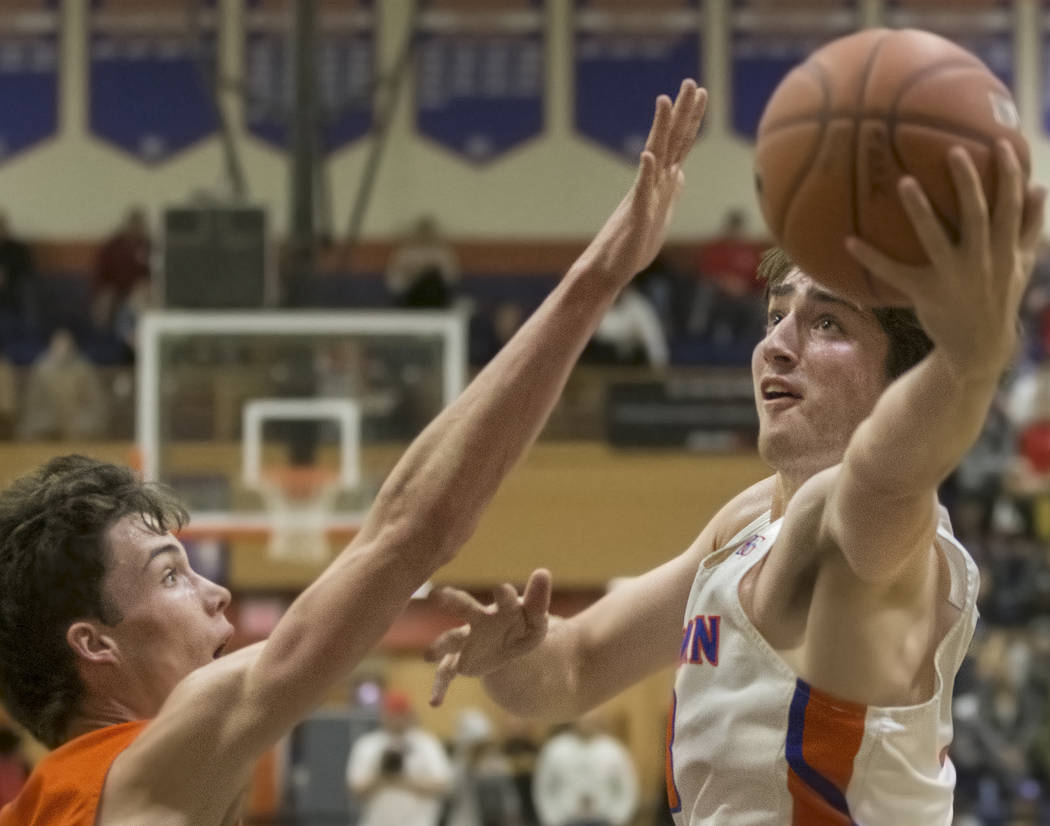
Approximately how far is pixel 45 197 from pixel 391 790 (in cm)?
771

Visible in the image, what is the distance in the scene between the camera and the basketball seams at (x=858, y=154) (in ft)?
7.14

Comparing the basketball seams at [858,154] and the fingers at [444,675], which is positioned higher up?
the basketball seams at [858,154]

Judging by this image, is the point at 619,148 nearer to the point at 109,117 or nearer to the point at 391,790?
the point at 109,117

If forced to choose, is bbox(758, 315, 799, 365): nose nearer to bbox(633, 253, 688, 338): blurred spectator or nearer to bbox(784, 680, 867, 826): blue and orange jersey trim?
bbox(784, 680, 867, 826): blue and orange jersey trim

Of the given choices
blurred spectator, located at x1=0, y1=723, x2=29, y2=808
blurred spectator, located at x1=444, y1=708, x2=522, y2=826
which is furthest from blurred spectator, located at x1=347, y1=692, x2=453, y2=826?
blurred spectator, located at x1=0, y1=723, x2=29, y2=808

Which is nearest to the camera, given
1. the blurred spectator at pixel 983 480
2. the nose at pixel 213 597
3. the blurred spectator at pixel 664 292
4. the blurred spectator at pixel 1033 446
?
the nose at pixel 213 597

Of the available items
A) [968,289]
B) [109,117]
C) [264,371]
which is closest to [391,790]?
[264,371]

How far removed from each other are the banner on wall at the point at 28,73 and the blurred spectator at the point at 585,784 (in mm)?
8132

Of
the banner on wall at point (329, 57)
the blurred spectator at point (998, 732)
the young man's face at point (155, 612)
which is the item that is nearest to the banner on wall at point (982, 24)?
the banner on wall at point (329, 57)

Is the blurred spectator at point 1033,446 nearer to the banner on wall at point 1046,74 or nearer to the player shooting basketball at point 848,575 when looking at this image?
the banner on wall at point 1046,74

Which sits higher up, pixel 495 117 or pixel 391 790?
pixel 495 117

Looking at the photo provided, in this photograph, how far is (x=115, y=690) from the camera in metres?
2.92

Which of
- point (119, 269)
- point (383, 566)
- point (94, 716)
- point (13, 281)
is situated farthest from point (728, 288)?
point (383, 566)

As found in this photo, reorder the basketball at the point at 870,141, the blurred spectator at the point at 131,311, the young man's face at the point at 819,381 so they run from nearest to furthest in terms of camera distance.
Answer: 1. the basketball at the point at 870,141
2. the young man's face at the point at 819,381
3. the blurred spectator at the point at 131,311
